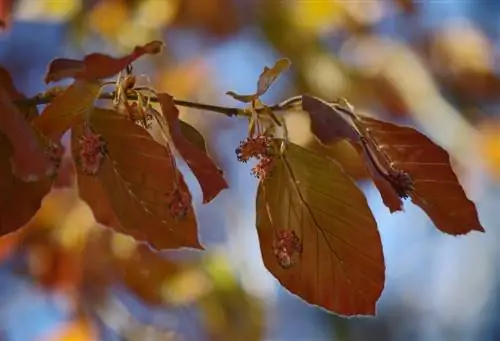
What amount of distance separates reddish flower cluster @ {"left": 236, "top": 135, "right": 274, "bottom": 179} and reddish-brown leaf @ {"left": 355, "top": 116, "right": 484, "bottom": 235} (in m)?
0.04

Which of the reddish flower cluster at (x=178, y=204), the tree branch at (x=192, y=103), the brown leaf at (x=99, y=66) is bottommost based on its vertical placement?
the reddish flower cluster at (x=178, y=204)

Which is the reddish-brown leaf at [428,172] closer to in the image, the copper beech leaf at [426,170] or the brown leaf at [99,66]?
the copper beech leaf at [426,170]

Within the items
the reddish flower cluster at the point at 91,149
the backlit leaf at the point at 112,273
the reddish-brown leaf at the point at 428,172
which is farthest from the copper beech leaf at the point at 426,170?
the backlit leaf at the point at 112,273

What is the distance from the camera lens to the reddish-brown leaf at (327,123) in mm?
342

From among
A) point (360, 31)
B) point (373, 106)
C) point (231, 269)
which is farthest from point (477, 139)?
point (231, 269)

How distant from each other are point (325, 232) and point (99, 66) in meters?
0.14

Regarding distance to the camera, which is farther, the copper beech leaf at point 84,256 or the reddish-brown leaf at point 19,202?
the copper beech leaf at point 84,256

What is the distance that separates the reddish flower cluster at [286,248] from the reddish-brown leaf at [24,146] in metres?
0.12

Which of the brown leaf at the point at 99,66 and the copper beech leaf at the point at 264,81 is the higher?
the copper beech leaf at the point at 264,81

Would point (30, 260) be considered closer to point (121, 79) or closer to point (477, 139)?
point (477, 139)

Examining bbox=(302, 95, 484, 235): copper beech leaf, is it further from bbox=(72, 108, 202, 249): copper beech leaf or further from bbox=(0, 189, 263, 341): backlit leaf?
bbox=(0, 189, 263, 341): backlit leaf

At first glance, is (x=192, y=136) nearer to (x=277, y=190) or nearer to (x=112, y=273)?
(x=277, y=190)

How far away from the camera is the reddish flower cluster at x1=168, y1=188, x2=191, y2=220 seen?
1.24 ft

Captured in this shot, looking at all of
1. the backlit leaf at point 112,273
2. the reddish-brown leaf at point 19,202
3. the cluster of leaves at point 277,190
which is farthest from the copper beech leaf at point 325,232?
the backlit leaf at point 112,273
